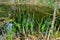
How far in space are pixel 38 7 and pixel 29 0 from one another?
0.17m

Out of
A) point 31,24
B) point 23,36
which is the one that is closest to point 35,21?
point 31,24

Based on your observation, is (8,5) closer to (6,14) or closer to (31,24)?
(6,14)

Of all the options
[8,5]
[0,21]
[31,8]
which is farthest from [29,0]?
[0,21]

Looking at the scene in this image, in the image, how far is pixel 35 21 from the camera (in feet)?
10.4

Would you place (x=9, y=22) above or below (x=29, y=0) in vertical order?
below

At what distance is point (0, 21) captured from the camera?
10.5 feet

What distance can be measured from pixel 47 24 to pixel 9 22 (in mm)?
560

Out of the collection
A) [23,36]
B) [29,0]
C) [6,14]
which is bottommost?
[23,36]

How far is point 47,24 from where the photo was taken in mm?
3137

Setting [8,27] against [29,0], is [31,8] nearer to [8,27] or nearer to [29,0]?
[29,0]

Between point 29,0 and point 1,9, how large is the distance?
17.9 inches

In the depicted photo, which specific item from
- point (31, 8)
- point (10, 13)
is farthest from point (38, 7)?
point (10, 13)

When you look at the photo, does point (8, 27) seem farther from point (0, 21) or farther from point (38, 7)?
point (38, 7)

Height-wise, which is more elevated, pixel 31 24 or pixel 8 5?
pixel 8 5
